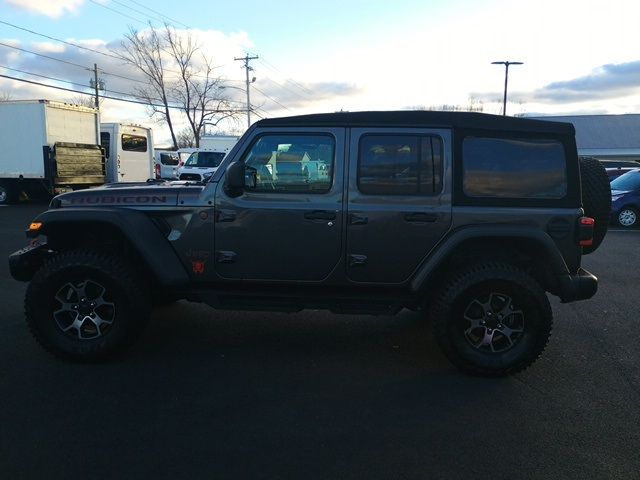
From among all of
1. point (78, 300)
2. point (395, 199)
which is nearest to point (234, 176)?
point (395, 199)

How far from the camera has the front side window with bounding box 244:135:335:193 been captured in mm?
4266

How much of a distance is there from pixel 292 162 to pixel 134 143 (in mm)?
17860

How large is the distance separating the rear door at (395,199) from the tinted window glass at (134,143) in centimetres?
1774

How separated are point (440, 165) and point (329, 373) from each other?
6.14 ft

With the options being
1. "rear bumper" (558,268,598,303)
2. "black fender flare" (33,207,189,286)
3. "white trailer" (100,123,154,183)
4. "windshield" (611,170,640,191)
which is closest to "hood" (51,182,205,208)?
"black fender flare" (33,207,189,286)

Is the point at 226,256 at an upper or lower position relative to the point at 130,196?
lower

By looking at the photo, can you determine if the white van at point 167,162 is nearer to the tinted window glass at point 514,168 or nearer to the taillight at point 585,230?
the tinted window glass at point 514,168

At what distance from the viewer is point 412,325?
17.9 ft

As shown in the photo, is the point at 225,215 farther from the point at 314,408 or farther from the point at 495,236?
the point at 495,236

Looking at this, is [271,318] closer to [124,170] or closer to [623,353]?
[623,353]

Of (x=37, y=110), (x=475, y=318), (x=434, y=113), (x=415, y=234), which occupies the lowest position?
(x=475, y=318)

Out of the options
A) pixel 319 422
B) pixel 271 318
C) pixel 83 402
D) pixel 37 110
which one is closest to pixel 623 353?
pixel 319 422

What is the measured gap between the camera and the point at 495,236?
13.5 feet

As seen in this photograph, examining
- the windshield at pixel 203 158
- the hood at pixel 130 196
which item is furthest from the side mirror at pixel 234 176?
the windshield at pixel 203 158
